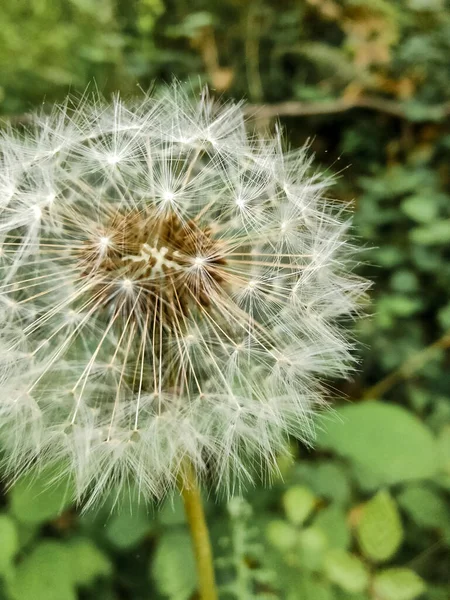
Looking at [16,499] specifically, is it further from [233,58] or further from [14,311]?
[233,58]

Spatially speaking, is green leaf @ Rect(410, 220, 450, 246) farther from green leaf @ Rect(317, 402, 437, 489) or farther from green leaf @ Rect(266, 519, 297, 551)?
green leaf @ Rect(266, 519, 297, 551)

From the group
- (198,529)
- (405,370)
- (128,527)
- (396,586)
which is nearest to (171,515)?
(128,527)

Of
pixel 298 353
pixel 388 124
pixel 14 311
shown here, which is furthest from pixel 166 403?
pixel 388 124

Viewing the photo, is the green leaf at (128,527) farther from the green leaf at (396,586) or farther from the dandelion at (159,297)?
the green leaf at (396,586)

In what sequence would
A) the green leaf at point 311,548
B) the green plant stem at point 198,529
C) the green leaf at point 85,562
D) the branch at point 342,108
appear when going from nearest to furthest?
1. the green plant stem at point 198,529
2. the green leaf at point 311,548
3. the green leaf at point 85,562
4. the branch at point 342,108

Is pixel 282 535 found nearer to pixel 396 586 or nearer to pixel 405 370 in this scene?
pixel 396 586

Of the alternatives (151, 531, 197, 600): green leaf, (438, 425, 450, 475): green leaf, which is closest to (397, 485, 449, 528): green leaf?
(438, 425, 450, 475): green leaf

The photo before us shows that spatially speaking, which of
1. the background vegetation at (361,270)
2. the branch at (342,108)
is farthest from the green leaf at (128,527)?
the branch at (342,108)
